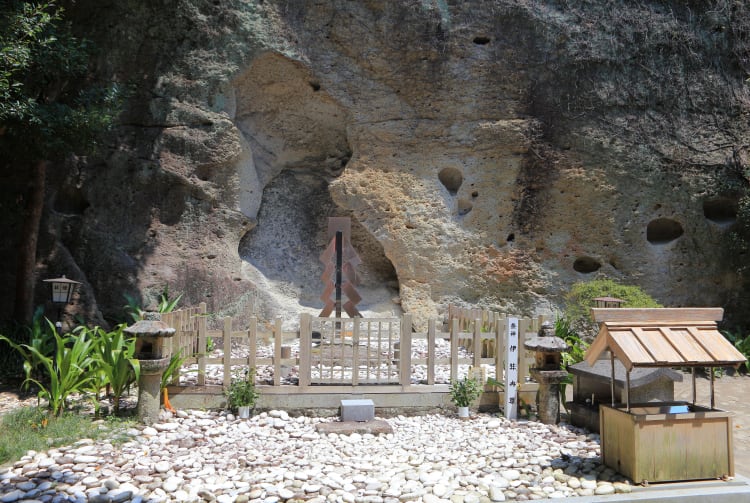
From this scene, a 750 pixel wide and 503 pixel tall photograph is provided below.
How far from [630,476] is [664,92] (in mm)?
9795

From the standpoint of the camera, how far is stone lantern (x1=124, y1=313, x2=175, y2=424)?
237 inches

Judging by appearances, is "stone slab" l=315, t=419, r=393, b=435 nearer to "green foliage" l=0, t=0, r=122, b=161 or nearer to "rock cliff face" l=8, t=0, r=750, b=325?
"green foliage" l=0, t=0, r=122, b=161

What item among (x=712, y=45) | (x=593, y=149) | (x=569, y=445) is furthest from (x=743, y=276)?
(x=569, y=445)

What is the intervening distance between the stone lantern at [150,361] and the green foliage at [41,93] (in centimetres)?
348

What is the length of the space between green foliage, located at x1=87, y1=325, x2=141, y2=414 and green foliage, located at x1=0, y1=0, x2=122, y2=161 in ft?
10.5

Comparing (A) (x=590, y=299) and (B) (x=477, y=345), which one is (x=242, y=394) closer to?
(B) (x=477, y=345)

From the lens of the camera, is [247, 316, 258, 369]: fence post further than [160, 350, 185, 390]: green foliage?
Yes

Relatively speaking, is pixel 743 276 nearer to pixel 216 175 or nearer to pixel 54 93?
pixel 216 175

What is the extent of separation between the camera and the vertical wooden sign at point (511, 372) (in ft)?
21.7

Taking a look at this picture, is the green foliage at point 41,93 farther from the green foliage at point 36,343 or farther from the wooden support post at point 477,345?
the wooden support post at point 477,345

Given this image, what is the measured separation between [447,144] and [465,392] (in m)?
6.96

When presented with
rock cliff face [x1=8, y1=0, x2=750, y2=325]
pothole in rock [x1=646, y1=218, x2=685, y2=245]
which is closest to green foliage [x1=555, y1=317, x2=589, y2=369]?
rock cliff face [x1=8, y1=0, x2=750, y2=325]

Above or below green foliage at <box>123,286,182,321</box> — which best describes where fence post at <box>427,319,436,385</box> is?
below

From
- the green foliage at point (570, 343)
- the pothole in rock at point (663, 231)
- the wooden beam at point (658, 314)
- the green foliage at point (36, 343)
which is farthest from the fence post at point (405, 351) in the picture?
the pothole in rock at point (663, 231)
